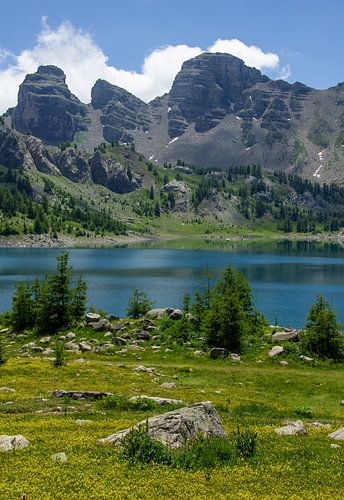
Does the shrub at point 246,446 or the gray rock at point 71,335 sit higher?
the shrub at point 246,446

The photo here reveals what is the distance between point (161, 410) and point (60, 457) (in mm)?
10784

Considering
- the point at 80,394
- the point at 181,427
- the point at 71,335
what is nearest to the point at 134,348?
the point at 71,335

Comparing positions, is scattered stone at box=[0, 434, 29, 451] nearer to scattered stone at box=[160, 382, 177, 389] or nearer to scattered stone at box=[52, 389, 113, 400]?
scattered stone at box=[52, 389, 113, 400]

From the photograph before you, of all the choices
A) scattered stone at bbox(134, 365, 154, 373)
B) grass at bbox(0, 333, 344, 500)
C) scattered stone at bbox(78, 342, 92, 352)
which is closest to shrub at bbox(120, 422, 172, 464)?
grass at bbox(0, 333, 344, 500)

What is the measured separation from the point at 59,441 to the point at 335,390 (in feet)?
86.1

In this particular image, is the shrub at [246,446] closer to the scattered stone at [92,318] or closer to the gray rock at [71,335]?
the gray rock at [71,335]

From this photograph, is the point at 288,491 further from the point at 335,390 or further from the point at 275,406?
the point at 335,390

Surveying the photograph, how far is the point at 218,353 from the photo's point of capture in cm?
5125

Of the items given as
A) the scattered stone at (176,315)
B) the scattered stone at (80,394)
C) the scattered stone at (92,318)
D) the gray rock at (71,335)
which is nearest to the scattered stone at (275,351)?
the scattered stone at (176,315)

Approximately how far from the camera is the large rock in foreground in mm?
20513

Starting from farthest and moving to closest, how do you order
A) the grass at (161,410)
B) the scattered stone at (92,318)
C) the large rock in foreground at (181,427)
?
the scattered stone at (92,318) → the large rock in foreground at (181,427) → the grass at (161,410)

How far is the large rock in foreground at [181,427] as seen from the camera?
808 inches

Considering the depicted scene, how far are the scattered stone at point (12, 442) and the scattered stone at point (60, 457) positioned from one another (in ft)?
6.36

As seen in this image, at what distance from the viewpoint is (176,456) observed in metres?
19.1
